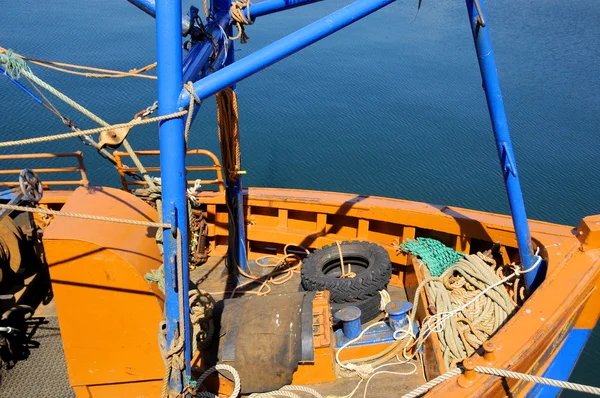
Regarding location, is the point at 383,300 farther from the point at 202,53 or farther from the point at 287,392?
the point at 202,53

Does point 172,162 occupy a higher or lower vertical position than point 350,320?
higher

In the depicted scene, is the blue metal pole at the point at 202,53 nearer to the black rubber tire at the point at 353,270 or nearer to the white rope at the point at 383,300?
the black rubber tire at the point at 353,270

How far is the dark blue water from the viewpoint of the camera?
10.5 metres

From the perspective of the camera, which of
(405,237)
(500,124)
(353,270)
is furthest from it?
(405,237)

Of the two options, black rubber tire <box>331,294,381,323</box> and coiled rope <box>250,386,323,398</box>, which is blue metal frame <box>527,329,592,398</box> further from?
coiled rope <box>250,386,323,398</box>

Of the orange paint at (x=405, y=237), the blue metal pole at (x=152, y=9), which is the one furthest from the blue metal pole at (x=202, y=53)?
the orange paint at (x=405, y=237)

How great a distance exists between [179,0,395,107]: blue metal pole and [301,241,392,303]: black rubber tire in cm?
200

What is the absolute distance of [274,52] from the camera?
9.06 feet

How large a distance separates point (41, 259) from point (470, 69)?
42.8 feet

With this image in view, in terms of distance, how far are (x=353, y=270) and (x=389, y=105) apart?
30.5 ft

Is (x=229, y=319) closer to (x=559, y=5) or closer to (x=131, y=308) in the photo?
(x=131, y=308)

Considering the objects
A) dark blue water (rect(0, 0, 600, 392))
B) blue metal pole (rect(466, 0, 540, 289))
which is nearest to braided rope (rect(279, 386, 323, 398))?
blue metal pole (rect(466, 0, 540, 289))

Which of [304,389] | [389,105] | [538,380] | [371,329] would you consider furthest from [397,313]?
[389,105]

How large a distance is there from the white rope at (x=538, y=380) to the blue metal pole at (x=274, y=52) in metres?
1.97
